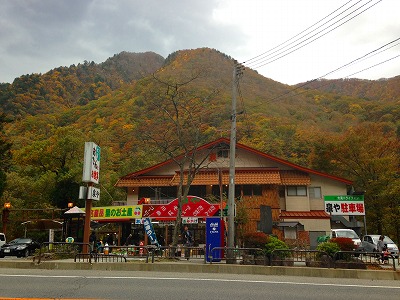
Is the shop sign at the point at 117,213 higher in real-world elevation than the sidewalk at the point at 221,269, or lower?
higher

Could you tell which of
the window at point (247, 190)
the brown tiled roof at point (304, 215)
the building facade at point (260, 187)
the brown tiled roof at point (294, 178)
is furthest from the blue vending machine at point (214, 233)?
the brown tiled roof at point (294, 178)

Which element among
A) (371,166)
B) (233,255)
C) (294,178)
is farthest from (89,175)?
(371,166)

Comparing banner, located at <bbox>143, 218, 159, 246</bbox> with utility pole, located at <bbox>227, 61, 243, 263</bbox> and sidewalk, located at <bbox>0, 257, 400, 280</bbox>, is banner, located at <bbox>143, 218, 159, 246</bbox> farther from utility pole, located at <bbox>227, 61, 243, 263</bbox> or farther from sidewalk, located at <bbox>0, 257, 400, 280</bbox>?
sidewalk, located at <bbox>0, 257, 400, 280</bbox>

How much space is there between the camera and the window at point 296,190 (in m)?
32.8

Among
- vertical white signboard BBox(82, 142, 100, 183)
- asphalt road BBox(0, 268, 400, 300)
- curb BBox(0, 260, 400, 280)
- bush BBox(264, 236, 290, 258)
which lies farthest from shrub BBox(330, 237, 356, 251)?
vertical white signboard BBox(82, 142, 100, 183)

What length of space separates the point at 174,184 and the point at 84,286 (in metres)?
21.9

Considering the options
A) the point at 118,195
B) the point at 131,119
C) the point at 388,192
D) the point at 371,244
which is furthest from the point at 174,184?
the point at 131,119

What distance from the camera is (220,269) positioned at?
14.2m

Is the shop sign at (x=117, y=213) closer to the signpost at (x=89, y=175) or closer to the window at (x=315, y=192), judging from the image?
the signpost at (x=89, y=175)

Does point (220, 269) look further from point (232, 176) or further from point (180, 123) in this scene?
point (180, 123)

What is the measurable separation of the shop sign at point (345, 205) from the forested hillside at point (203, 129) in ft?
11.2

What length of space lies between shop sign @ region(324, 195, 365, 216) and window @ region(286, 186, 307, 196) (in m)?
2.45

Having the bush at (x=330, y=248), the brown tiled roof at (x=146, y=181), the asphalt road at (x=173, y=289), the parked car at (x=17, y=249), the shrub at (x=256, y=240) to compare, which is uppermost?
the brown tiled roof at (x=146, y=181)

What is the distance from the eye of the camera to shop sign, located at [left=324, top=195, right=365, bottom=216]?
2981 centimetres
